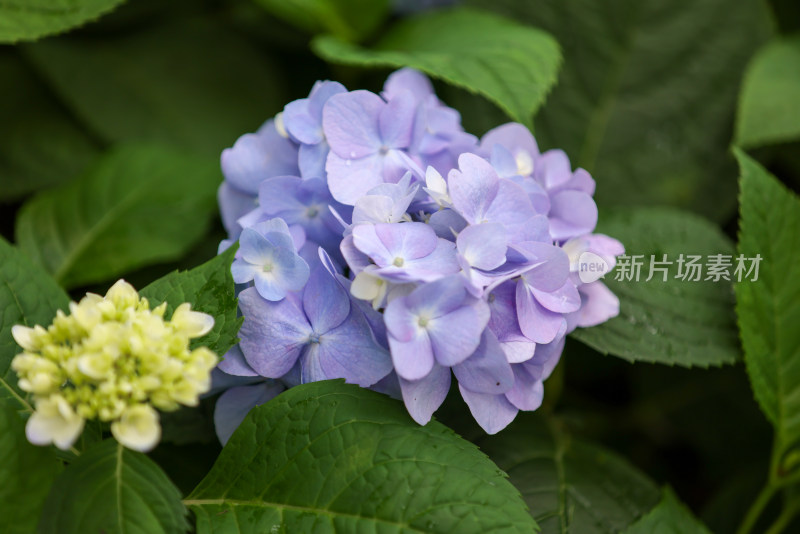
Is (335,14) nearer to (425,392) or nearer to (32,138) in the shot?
(32,138)

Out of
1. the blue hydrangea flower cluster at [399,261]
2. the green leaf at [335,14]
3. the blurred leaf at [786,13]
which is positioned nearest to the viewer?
the blue hydrangea flower cluster at [399,261]

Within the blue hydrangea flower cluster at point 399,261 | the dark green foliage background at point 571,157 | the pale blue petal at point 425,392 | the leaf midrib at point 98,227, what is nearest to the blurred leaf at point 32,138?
the dark green foliage background at point 571,157

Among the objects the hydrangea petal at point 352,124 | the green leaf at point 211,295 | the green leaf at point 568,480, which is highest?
the hydrangea petal at point 352,124

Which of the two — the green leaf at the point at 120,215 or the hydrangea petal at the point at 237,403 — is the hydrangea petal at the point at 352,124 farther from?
the green leaf at the point at 120,215

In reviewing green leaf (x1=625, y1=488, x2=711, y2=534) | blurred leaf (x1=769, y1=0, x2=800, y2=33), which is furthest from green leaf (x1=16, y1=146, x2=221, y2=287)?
blurred leaf (x1=769, y1=0, x2=800, y2=33)

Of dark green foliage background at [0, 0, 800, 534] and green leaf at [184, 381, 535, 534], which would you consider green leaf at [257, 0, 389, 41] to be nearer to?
dark green foliage background at [0, 0, 800, 534]

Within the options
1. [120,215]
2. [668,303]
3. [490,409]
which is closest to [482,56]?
[668,303]
